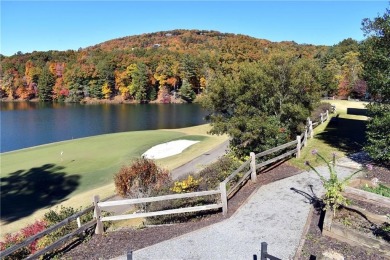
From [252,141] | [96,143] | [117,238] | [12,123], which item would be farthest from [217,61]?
[117,238]

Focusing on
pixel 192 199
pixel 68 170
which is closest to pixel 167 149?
pixel 68 170

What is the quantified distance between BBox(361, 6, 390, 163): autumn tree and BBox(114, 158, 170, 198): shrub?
1098 centimetres

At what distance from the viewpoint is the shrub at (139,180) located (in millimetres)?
18188

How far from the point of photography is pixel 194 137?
42.6 metres

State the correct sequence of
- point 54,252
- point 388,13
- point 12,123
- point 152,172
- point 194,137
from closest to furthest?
point 54,252
point 388,13
point 152,172
point 194,137
point 12,123

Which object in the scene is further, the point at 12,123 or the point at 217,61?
the point at 217,61

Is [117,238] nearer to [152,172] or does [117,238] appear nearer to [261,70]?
[152,172]

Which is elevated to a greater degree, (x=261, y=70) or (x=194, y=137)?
(x=261, y=70)

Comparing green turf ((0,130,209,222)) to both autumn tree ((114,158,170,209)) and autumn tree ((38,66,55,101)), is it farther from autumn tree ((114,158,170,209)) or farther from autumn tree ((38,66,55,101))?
autumn tree ((38,66,55,101))

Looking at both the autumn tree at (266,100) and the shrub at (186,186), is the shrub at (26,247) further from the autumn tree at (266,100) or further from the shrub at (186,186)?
the autumn tree at (266,100)

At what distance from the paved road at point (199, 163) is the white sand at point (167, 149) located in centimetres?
391

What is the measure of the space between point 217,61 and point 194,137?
65306mm

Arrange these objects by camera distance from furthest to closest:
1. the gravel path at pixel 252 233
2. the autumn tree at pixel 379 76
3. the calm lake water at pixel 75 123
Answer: the calm lake water at pixel 75 123 → the autumn tree at pixel 379 76 → the gravel path at pixel 252 233

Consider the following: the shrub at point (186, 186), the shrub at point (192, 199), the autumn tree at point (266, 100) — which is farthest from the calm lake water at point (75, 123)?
the shrub at point (186, 186)
